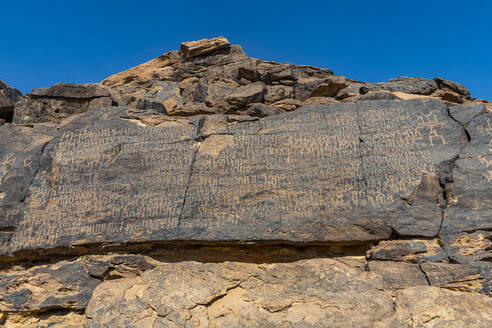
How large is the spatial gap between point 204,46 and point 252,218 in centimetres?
551

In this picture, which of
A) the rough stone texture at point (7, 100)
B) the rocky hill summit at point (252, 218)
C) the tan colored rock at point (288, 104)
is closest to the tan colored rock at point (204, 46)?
the tan colored rock at point (288, 104)

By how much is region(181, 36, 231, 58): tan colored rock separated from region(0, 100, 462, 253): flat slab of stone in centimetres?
384

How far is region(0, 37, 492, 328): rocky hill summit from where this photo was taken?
13.0 feet

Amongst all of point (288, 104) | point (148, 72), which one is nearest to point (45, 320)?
point (288, 104)

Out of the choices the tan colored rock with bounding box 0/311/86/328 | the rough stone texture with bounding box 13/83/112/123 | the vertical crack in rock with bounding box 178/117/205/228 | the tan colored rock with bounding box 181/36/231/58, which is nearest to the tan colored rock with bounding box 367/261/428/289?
the vertical crack in rock with bounding box 178/117/205/228

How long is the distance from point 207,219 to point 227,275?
2.15 feet

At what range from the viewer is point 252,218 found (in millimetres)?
4469

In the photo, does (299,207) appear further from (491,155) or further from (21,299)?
(21,299)

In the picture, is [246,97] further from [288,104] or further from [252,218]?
[252,218]

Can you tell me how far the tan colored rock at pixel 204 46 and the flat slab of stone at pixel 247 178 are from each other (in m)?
3.84

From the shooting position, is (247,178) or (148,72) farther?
(148,72)

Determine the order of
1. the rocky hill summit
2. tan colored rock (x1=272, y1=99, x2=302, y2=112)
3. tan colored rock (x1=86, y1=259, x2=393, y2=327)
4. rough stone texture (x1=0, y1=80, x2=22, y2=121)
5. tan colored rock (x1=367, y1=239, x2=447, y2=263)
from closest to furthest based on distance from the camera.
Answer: tan colored rock (x1=86, y1=259, x2=393, y2=327), the rocky hill summit, tan colored rock (x1=367, y1=239, x2=447, y2=263), tan colored rock (x1=272, y1=99, x2=302, y2=112), rough stone texture (x1=0, y1=80, x2=22, y2=121)

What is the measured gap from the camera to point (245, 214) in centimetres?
451

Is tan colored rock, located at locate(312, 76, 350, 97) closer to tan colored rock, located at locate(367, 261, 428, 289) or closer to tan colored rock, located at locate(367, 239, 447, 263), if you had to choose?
tan colored rock, located at locate(367, 239, 447, 263)
